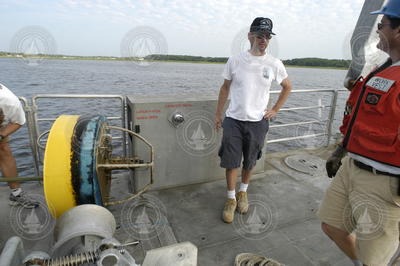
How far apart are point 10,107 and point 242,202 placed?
2907 millimetres

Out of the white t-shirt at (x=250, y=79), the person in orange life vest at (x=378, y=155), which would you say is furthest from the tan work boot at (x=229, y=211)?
the person in orange life vest at (x=378, y=155)

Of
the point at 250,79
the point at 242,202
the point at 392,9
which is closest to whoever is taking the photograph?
the point at 392,9

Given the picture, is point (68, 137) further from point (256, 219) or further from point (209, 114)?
point (256, 219)

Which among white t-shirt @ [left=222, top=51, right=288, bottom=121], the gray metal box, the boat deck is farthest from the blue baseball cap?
the boat deck

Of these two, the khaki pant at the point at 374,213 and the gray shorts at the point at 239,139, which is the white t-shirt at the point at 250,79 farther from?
the khaki pant at the point at 374,213

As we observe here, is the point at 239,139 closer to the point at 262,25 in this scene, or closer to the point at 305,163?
the point at 262,25

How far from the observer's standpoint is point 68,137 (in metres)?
2.20

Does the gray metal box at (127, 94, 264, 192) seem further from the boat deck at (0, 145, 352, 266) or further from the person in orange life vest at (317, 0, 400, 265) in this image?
the person in orange life vest at (317, 0, 400, 265)

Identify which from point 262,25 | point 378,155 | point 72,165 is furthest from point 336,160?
point 72,165

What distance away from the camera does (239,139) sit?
123 inches

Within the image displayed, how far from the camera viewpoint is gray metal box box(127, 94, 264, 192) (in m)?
3.39

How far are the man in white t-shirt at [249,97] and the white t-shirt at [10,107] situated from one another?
2357 mm

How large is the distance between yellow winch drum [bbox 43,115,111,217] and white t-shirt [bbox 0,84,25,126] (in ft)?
3.94

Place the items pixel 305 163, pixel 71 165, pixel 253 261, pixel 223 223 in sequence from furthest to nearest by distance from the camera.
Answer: pixel 305 163 → pixel 223 223 → pixel 253 261 → pixel 71 165
